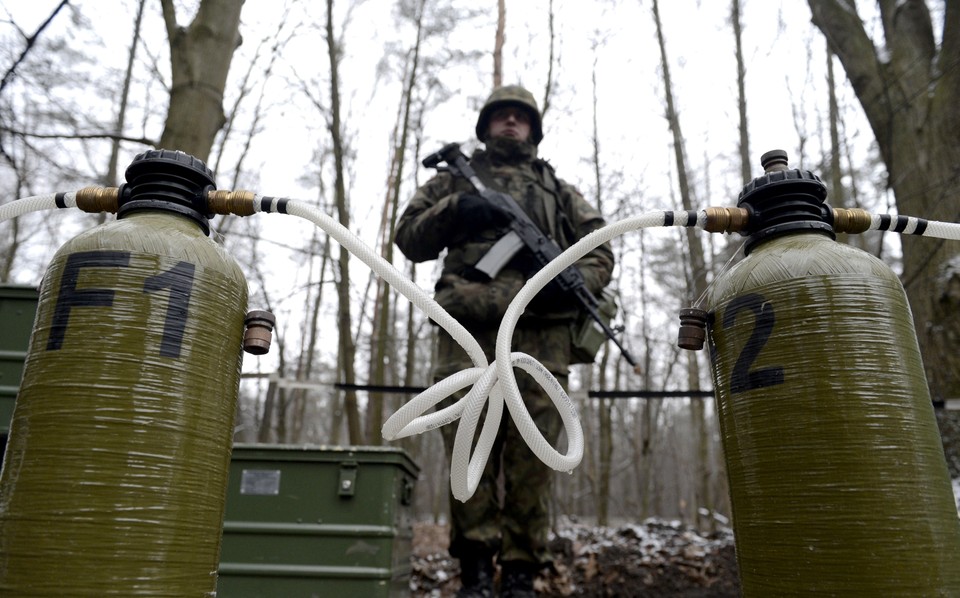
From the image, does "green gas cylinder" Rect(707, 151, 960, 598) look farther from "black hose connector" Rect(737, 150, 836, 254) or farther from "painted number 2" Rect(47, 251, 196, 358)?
"painted number 2" Rect(47, 251, 196, 358)

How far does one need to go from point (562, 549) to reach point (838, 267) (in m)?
3.69

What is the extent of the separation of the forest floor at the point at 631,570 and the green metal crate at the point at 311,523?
113 cm

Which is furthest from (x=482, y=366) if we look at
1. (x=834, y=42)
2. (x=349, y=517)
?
(x=834, y=42)

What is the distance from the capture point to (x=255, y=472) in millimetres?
2791

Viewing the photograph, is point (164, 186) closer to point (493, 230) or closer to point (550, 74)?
point (493, 230)

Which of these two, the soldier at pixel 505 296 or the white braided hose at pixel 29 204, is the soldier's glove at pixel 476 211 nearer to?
the soldier at pixel 505 296

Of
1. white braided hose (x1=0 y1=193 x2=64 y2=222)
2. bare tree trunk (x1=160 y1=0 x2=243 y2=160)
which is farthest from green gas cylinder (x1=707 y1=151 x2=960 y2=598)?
bare tree trunk (x1=160 y1=0 x2=243 y2=160)

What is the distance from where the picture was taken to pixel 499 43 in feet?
32.0

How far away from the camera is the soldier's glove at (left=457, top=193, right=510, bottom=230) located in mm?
3215

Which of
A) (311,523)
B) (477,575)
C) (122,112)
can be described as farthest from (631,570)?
(122,112)

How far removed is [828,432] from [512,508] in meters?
2.03

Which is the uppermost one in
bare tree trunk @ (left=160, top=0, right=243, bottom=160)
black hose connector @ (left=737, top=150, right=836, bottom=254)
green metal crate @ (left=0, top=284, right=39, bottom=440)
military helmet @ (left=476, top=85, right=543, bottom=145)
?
military helmet @ (left=476, top=85, right=543, bottom=145)

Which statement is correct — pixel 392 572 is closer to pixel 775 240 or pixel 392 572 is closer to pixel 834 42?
pixel 775 240

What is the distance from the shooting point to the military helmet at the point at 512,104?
3.70 metres
